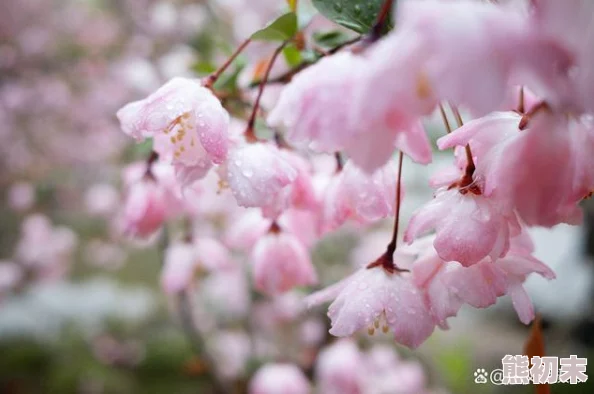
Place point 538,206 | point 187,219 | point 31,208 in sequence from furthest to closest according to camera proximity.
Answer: point 31,208 → point 187,219 → point 538,206

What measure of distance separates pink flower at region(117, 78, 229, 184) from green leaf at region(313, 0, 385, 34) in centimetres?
14

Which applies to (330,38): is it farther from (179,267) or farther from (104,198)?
(104,198)

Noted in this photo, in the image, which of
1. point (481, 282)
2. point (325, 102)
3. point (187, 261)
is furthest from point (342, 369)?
point (325, 102)

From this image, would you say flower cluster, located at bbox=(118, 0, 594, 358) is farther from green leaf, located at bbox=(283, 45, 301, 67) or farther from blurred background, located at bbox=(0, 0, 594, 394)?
blurred background, located at bbox=(0, 0, 594, 394)

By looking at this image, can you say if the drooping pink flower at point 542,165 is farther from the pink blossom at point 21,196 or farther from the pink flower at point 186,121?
the pink blossom at point 21,196

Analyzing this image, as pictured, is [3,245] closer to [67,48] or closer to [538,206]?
[67,48]

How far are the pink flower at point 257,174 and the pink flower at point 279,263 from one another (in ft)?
0.64

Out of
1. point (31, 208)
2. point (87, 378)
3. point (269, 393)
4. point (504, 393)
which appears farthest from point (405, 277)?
point (31, 208)

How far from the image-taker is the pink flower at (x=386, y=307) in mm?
517

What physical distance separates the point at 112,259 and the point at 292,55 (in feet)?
11.4

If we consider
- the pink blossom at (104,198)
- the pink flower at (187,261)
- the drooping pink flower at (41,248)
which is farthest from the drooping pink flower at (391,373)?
the drooping pink flower at (41,248)

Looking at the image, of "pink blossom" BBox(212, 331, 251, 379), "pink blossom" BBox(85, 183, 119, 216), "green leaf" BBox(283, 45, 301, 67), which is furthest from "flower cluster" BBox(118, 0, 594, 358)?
"pink blossom" BBox(85, 183, 119, 216)

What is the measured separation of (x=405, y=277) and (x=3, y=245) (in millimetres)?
3367

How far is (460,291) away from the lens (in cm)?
50
